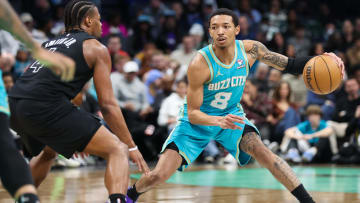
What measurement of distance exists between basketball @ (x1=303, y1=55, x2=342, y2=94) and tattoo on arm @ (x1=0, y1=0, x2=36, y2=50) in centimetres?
310

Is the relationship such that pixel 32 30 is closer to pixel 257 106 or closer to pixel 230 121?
pixel 257 106

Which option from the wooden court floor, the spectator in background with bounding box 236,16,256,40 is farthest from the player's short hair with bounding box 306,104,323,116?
the spectator in background with bounding box 236,16,256,40

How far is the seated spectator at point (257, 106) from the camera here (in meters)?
11.7

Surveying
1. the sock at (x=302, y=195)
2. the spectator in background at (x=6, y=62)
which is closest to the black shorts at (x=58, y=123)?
the sock at (x=302, y=195)

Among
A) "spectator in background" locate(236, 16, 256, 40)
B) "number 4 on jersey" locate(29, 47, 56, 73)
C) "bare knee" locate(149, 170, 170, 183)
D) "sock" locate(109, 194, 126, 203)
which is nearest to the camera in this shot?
"sock" locate(109, 194, 126, 203)

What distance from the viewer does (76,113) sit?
4.36 metres

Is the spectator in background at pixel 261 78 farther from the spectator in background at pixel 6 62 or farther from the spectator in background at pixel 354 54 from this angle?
the spectator in background at pixel 6 62

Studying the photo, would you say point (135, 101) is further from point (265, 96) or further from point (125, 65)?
point (265, 96)

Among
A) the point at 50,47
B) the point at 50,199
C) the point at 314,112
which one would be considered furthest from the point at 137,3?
the point at 50,47

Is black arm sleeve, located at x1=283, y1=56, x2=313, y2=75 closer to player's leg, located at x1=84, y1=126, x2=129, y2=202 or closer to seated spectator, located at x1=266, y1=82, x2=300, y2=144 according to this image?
player's leg, located at x1=84, y1=126, x2=129, y2=202

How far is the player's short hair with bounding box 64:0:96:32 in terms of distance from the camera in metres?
4.70

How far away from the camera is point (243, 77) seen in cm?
560

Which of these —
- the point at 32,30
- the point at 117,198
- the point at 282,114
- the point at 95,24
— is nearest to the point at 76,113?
the point at 117,198

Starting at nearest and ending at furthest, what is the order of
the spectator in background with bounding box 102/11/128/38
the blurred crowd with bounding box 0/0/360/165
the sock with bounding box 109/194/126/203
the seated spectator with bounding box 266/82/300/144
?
the sock with bounding box 109/194/126/203 → the blurred crowd with bounding box 0/0/360/165 → the seated spectator with bounding box 266/82/300/144 → the spectator in background with bounding box 102/11/128/38
